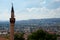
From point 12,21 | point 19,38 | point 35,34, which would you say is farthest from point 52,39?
point 12,21

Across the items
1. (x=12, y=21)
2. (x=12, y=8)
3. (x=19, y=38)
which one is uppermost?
(x=12, y=8)

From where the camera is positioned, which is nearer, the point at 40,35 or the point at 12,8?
the point at 12,8

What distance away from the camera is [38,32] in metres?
32.4

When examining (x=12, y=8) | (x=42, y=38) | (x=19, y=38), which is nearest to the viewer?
(x=12, y=8)

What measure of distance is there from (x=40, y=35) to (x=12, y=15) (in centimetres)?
1388

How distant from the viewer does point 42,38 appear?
31.7 m

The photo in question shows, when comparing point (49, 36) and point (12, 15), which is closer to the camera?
point (12, 15)

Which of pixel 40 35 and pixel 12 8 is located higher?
pixel 12 8

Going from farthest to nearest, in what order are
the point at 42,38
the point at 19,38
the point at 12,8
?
the point at 19,38 → the point at 42,38 → the point at 12,8

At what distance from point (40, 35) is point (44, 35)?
64 centimetres

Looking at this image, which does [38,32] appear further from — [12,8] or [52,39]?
[12,8]

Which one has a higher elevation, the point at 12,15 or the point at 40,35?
the point at 12,15

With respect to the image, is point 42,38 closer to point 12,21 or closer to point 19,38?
point 19,38

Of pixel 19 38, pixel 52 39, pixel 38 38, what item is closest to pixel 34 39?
pixel 38 38
